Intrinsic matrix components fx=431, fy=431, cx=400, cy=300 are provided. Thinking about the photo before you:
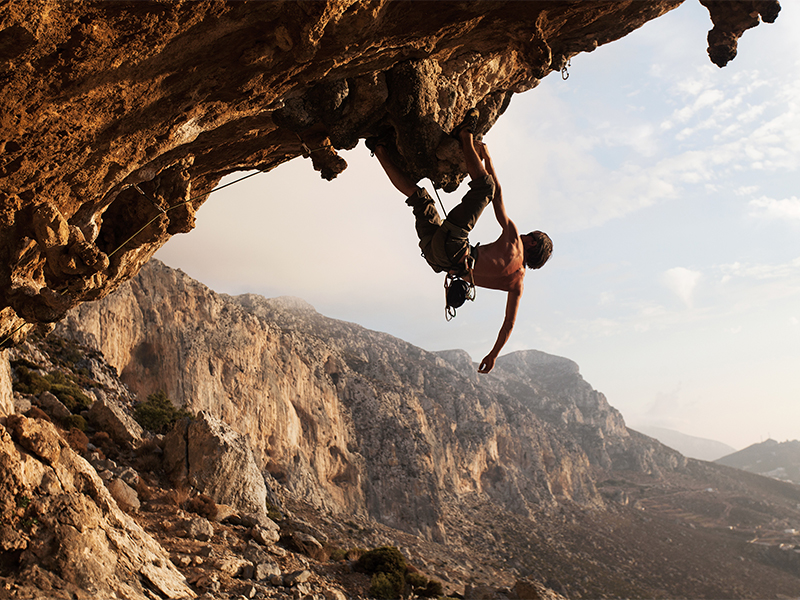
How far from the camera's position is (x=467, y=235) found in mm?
4934

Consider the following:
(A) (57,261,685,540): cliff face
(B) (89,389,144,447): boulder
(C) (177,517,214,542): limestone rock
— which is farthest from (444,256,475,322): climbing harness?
(A) (57,261,685,540): cliff face

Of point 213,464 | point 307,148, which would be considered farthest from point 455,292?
point 213,464

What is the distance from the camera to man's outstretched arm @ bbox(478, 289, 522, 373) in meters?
5.24

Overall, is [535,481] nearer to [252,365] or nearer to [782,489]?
[252,365]

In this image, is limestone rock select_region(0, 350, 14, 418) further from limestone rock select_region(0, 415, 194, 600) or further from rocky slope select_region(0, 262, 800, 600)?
limestone rock select_region(0, 415, 194, 600)

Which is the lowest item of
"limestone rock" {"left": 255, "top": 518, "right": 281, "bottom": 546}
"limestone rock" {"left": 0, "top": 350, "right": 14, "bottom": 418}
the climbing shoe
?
"limestone rock" {"left": 255, "top": 518, "right": 281, "bottom": 546}

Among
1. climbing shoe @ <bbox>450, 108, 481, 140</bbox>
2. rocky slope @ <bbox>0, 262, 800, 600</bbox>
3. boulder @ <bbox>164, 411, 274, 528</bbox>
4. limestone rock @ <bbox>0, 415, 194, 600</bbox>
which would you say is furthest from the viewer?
boulder @ <bbox>164, 411, 274, 528</bbox>

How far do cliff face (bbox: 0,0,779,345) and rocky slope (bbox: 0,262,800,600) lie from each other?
2.58m

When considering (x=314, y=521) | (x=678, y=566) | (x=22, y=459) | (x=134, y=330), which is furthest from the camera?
(x=678, y=566)

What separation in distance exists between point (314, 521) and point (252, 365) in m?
13.0

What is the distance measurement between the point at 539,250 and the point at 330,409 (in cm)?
3569

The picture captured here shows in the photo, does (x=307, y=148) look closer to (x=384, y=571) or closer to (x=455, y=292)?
(x=455, y=292)

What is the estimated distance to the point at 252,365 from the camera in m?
33.6

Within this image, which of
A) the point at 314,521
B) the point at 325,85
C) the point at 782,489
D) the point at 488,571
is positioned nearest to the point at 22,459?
the point at 325,85
